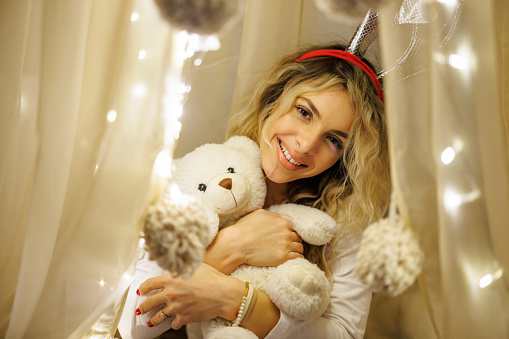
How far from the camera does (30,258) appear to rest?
75 cm

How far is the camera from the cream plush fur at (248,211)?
3.30 ft

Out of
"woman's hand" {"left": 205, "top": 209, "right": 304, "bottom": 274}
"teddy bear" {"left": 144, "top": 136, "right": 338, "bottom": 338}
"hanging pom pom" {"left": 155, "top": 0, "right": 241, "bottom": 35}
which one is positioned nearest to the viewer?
"hanging pom pom" {"left": 155, "top": 0, "right": 241, "bottom": 35}

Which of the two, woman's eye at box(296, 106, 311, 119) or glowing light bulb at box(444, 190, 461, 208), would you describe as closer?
glowing light bulb at box(444, 190, 461, 208)

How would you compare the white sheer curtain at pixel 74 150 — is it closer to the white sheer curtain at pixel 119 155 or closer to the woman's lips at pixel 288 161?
the white sheer curtain at pixel 119 155

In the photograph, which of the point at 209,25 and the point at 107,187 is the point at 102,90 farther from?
the point at 209,25

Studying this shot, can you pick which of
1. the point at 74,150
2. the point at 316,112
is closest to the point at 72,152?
the point at 74,150

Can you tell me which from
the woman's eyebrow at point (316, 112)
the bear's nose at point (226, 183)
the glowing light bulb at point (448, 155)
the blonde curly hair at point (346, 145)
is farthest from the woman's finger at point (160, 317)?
the glowing light bulb at point (448, 155)

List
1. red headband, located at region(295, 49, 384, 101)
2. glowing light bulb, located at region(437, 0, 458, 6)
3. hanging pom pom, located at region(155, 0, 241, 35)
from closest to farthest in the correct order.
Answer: hanging pom pom, located at region(155, 0, 241, 35) < glowing light bulb, located at region(437, 0, 458, 6) < red headband, located at region(295, 49, 384, 101)

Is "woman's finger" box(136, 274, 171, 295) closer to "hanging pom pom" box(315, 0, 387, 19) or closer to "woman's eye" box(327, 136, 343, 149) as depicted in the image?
"woman's eye" box(327, 136, 343, 149)

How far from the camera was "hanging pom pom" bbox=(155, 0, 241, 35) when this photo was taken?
0.58 m

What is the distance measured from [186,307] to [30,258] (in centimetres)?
43

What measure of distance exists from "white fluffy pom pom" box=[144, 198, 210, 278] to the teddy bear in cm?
38

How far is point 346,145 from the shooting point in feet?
3.87

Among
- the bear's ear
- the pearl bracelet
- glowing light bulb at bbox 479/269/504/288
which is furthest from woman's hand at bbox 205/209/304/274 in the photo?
glowing light bulb at bbox 479/269/504/288
